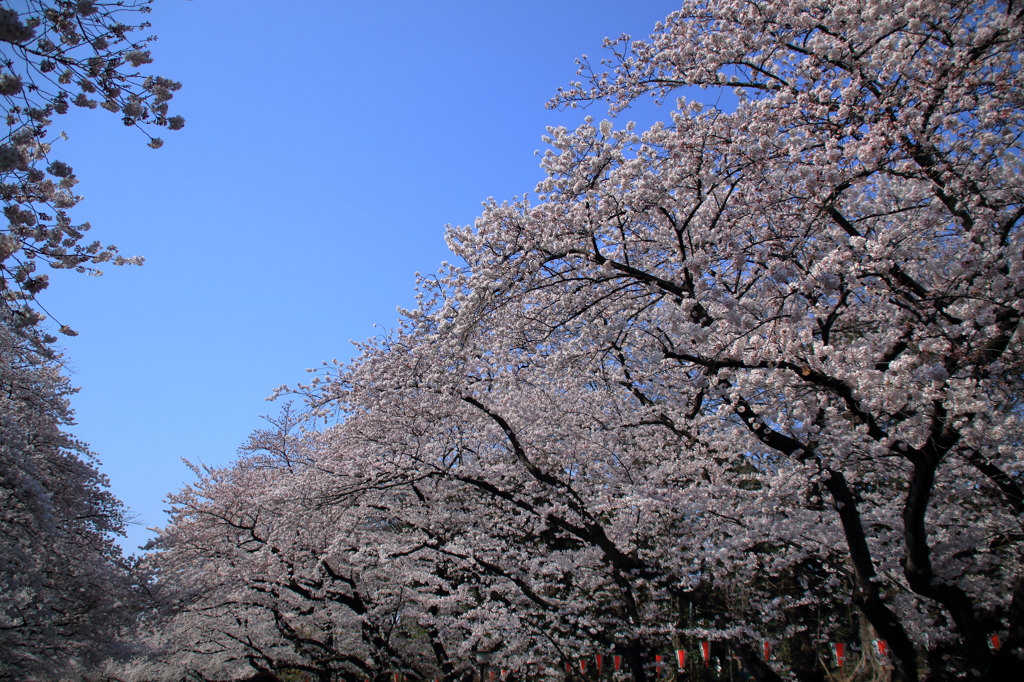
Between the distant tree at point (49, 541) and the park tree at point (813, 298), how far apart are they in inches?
211

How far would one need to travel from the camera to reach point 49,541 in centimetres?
1044

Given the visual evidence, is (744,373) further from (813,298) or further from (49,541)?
(49,541)

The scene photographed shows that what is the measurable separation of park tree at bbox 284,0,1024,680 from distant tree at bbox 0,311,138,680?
535 cm

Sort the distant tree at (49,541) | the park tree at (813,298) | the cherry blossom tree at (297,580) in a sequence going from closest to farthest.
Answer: the park tree at (813,298) → the distant tree at (49,541) → the cherry blossom tree at (297,580)

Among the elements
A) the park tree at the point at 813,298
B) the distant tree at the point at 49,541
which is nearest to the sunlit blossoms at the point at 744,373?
the park tree at the point at 813,298

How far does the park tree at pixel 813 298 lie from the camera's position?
480 cm

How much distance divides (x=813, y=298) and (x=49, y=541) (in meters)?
13.1

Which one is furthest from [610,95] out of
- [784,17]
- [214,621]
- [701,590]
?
[214,621]

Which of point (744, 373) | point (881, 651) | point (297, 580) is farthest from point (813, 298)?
point (297, 580)

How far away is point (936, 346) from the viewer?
4.48 meters

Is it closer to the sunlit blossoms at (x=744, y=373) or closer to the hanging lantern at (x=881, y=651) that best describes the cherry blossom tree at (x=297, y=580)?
the sunlit blossoms at (x=744, y=373)

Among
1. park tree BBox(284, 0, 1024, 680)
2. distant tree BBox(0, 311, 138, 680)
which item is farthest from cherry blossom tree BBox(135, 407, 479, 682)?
park tree BBox(284, 0, 1024, 680)

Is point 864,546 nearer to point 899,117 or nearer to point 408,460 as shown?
point 899,117

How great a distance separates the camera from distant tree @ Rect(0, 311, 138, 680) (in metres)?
9.59
